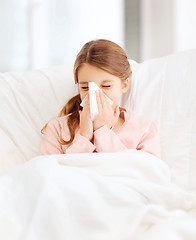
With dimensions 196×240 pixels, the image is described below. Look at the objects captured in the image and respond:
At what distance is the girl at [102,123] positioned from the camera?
118cm

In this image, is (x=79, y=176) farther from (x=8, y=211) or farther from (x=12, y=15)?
(x=12, y=15)

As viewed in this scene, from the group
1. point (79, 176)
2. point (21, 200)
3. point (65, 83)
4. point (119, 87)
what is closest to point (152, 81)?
point (119, 87)

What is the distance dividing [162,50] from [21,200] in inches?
79.2

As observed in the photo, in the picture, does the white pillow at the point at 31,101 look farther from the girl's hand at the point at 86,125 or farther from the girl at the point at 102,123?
the girl's hand at the point at 86,125

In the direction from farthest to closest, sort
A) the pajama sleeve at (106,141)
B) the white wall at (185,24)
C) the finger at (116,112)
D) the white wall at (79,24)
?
the white wall at (79,24), the white wall at (185,24), the finger at (116,112), the pajama sleeve at (106,141)

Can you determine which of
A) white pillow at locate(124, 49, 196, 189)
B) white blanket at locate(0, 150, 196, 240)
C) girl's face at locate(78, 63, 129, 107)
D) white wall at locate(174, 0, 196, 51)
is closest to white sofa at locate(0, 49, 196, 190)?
white pillow at locate(124, 49, 196, 189)

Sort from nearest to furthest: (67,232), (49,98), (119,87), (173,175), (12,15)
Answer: (67,232) → (173,175) → (119,87) → (49,98) → (12,15)

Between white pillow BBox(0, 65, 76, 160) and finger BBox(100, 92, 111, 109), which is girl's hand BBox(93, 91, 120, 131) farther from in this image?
A: white pillow BBox(0, 65, 76, 160)

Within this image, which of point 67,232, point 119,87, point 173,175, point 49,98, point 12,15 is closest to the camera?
point 67,232

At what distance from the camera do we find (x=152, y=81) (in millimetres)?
1363

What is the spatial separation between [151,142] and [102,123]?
0.18 metres

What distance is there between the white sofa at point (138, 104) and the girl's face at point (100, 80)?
5.4 inches

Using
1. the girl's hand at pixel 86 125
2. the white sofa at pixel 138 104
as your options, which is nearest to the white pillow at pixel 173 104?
the white sofa at pixel 138 104

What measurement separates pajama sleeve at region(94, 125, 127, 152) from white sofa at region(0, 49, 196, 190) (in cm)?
17
